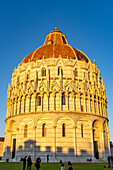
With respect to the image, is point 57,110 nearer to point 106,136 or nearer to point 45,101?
point 45,101

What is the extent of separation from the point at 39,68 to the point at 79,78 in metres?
8.94

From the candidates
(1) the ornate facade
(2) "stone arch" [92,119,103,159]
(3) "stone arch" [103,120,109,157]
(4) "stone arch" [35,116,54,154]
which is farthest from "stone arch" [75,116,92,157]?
(4) "stone arch" [35,116,54,154]

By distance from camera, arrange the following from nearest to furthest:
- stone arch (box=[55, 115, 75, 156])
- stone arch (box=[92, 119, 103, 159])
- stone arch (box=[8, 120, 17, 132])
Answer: stone arch (box=[55, 115, 75, 156]) → stone arch (box=[92, 119, 103, 159]) → stone arch (box=[8, 120, 17, 132])

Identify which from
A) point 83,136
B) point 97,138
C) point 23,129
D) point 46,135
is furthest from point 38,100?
point 97,138

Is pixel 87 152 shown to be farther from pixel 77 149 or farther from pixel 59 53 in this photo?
pixel 59 53

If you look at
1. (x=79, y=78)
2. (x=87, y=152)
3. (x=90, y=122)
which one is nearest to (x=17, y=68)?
(x=79, y=78)

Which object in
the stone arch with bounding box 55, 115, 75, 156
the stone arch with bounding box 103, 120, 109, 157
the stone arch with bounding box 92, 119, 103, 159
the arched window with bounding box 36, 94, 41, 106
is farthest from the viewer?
the stone arch with bounding box 103, 120, 109, 157

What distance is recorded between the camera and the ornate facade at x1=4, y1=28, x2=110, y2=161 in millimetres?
36219

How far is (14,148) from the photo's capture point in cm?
4031

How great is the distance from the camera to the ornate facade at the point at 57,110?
36219 mm

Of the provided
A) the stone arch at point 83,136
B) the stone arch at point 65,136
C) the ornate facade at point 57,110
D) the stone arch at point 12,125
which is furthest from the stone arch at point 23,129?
the stone arch at point 83,136

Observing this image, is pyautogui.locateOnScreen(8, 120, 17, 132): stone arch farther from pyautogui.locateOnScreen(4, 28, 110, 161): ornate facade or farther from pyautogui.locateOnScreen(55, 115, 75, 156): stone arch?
pyautogui.locateOnScreen(55, 115, 75, 156): stone arch

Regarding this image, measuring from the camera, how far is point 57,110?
123 feet

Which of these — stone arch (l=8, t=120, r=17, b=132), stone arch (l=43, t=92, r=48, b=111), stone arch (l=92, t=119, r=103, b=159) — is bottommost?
stone arch (l=92, t=119, r=103, b=159)
